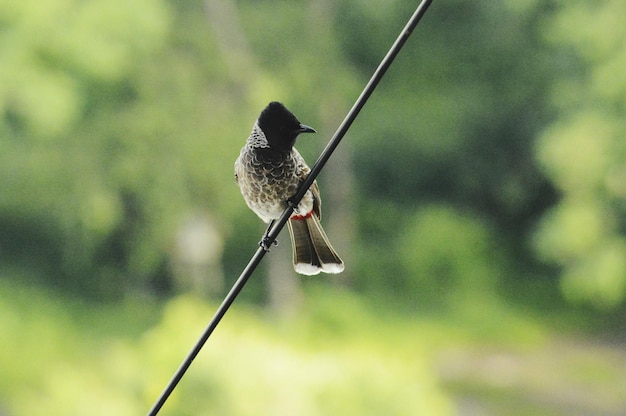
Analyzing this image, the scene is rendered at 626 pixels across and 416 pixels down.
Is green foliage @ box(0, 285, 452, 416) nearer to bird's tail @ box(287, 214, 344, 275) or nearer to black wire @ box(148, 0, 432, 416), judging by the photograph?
bird's tail @ box(287, 214, 344, 275)

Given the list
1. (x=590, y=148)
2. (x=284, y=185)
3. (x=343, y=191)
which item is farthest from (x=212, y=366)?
(x=590, y=148)

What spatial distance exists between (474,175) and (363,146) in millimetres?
545

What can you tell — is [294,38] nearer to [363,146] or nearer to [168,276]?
[363,146]

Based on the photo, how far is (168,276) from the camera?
376 centimetres

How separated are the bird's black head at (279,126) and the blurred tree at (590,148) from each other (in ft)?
8.50

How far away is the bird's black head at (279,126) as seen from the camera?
3.48 ft

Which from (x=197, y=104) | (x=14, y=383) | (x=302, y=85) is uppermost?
(x=302, y=85)

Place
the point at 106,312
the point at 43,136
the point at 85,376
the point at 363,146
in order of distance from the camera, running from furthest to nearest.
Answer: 1. the point at 363,146
2. the point at 106,312
3. the point at 43,136
4. the point at 85,376

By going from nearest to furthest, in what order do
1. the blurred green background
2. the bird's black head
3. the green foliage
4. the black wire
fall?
the black wire < the bird's black head < the green foliage < the blurred green background

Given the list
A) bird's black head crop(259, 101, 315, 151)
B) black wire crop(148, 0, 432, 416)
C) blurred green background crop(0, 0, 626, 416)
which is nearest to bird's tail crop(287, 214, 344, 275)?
bird's black head crop(259, 101, 315, 151)

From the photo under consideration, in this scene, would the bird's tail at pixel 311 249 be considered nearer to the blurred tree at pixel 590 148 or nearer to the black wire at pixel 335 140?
the black wire at pixel 335 140

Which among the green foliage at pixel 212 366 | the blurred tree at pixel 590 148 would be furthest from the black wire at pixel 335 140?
the blurred tree at pixel 590 148

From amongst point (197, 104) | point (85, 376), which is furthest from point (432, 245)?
point (85, 376)

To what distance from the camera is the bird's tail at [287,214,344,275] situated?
42.7 inches
